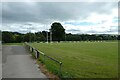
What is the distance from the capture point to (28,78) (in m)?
9.13

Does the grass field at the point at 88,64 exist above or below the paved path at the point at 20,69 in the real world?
below

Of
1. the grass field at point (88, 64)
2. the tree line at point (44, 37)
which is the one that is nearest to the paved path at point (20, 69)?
the grass field at point (88, 64)

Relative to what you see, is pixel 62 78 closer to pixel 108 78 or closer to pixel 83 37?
pixel 108 78

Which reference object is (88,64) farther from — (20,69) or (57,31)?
→ (57,31)

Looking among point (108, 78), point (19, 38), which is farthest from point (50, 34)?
point (108, 78)

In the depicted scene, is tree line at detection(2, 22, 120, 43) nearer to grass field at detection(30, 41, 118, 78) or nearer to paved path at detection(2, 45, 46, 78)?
grass field at detection(30, 41, 118, 78)

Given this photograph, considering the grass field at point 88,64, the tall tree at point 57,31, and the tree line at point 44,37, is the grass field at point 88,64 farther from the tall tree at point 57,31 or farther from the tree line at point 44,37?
the tall tree at point 57,31

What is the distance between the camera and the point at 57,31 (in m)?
110

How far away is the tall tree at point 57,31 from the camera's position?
10981 centimetres

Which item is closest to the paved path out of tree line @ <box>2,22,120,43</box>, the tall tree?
tree line @ <box>2,22,120,43</box>

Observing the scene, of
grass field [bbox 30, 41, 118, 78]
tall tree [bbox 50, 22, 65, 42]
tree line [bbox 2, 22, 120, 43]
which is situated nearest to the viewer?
grass field [bbox 30, 41, 118, 78]

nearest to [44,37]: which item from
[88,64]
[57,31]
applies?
[57,31]

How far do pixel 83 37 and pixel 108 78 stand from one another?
135594 mm

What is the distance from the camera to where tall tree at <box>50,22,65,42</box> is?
110 metres
